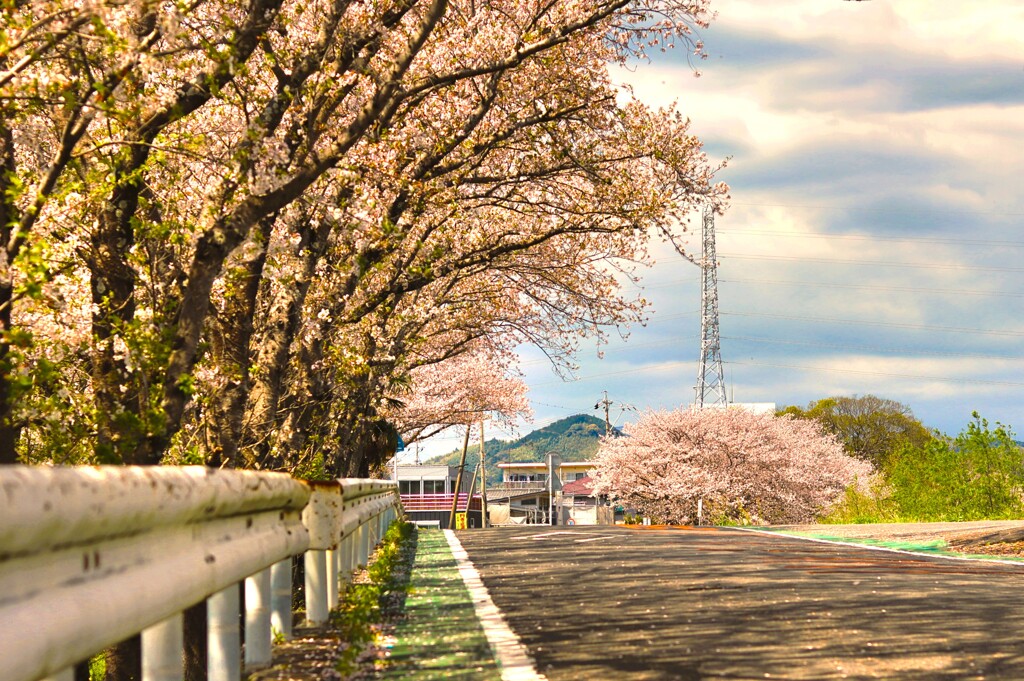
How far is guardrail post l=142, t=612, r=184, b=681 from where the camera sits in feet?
12.2

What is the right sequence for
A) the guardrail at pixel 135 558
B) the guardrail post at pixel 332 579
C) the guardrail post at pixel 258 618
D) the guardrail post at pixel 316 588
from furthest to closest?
1. the guardrail post at pixel 332 579
2. the guardrail post at pixel 316 588
3. the guardrail post at pixel 258 618
4. the guardrail at pixel 135 558

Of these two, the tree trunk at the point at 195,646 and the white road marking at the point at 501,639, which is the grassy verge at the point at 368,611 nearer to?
the white road marking at the point at 501,639

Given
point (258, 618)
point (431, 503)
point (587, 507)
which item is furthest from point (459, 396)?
point (587, 507)

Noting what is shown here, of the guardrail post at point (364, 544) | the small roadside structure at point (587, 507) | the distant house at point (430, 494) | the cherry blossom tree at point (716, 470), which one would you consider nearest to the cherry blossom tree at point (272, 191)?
the guardrail post at point (364, 544)

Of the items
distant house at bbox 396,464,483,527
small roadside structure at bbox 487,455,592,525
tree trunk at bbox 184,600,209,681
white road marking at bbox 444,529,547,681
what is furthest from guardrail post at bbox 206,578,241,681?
distant house at bbox 396,464,483,527

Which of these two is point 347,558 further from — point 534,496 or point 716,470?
point 534,496

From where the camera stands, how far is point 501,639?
7.21 metres

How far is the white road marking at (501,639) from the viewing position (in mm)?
6039

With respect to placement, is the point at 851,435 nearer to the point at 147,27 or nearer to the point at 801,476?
the point at 801,476

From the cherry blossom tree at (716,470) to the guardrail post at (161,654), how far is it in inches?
1641

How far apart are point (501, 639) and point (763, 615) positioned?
1.82m

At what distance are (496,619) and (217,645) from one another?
3810 mm

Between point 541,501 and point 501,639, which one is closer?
point 501,639

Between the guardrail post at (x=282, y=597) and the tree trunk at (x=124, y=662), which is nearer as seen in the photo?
the guardrail post at (x=282, y=597)
